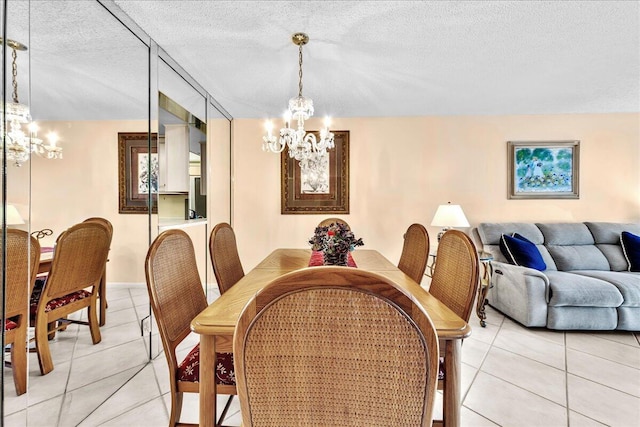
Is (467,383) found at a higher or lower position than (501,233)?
lower

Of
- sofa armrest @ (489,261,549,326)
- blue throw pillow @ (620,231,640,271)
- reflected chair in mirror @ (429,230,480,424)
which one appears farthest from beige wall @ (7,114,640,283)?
reflected chair in mirror @ (429,230,480,424)

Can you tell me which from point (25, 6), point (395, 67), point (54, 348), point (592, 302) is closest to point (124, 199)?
point (54, 348)

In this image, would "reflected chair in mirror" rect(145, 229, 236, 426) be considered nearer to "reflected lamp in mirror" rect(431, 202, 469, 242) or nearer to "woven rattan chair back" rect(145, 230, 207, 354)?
"woven rattan chair back" rect(145, 230, 207, 354)

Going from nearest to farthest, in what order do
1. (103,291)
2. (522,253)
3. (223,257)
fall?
(223,257), (103,291), (522,253)

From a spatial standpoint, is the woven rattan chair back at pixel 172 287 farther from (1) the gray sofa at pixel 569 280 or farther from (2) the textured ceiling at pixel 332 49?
(1) the gray sofa at pixel 569 280

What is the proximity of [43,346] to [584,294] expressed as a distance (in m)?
3.91

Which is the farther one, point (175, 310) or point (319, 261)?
point (319, 261)

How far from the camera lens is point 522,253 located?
9.87ft

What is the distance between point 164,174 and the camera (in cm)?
234

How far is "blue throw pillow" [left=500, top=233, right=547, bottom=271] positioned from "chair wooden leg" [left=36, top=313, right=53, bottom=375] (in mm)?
3819

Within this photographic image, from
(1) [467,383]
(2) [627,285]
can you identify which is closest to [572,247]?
(2) [627,285]

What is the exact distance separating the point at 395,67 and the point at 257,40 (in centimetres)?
120

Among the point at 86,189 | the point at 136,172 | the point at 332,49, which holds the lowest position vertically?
the point at 86,189

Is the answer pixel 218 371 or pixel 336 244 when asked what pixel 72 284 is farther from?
pixel 336 244
